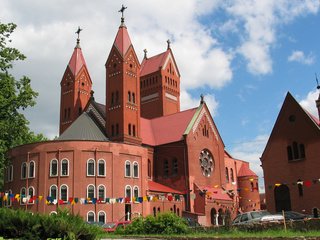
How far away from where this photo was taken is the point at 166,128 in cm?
6119

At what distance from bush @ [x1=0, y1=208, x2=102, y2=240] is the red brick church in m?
22.1

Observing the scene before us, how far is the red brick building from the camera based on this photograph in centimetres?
4341

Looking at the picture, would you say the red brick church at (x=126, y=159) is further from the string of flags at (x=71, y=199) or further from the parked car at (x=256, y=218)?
the parked car at (x=256, y=218)

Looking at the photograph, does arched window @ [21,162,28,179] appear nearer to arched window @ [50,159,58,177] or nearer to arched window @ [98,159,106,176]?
arched window @ [50,159,58,177]

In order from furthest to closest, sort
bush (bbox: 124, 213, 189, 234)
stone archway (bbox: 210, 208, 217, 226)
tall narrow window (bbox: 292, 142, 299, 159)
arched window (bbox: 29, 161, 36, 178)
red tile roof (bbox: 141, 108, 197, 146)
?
red tile roof (bbox: 141, 108, 197, 146)
stone archway (bbox: 210, 208, 217, 226)
tall narrow window (bbox: 292, 142, 299, 159)
arched window (bbox: 29, 161, 36, 178)
bush (bbox: 124, 213, 189, 234)

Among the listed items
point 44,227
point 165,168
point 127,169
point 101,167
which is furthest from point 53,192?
point 44,227

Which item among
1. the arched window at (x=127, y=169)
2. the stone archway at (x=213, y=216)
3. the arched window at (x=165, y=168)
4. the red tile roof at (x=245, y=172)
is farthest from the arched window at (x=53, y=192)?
the red tile roof at (x=245, y=172)

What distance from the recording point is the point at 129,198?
45031 mm

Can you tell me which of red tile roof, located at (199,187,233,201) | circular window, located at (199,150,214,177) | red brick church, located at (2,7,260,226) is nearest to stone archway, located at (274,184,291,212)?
red brick church, located at (2,7,260,226)

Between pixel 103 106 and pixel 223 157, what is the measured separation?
64.8ft

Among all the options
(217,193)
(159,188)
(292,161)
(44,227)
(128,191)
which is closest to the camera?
(44,227)

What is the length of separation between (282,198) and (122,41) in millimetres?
28293

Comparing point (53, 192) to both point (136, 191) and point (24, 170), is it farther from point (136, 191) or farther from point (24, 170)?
point (136, 191)

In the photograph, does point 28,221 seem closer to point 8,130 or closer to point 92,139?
point 8,130
